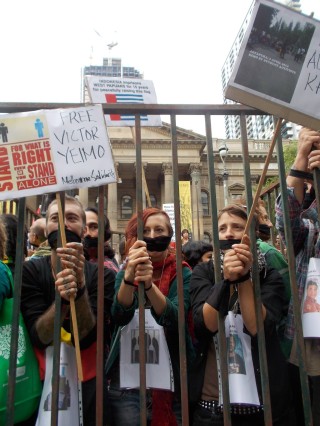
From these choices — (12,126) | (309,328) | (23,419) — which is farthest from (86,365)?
(12,126)

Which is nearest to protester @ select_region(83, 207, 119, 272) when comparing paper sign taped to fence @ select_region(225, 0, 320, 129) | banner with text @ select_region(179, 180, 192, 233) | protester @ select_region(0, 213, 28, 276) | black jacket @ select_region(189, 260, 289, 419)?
protester @ select_region(0, 213, 28, 276)

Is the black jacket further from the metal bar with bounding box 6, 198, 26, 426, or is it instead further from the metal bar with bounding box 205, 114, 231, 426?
the metal bar with bounding box 6, 198, 26, 426

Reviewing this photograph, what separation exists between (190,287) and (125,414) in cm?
88

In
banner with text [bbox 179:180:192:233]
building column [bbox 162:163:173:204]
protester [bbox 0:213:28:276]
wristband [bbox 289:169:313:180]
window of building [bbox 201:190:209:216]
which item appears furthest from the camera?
window of building [bbox 201:190:209:216]

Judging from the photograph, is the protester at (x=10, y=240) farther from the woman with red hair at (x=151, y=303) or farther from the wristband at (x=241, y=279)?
the wristband at (x=241, y=279)

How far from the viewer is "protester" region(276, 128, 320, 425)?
7.24 ft

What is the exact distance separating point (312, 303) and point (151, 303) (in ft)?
2.87

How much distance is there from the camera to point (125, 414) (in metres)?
2.44

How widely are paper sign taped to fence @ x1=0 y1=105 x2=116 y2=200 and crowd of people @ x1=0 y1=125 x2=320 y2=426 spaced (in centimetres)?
36

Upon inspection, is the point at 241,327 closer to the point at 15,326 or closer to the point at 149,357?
the point at 149,357

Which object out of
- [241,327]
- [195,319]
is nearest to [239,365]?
[241,327]

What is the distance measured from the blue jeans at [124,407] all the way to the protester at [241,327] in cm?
36

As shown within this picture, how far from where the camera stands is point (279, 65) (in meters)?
1.91

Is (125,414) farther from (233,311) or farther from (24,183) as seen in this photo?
(24,183)
